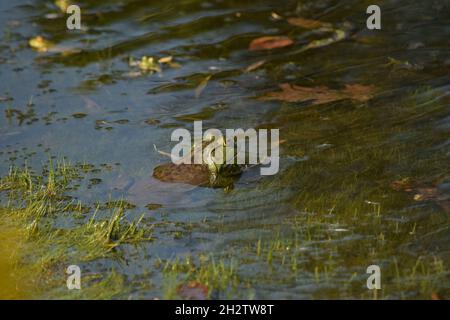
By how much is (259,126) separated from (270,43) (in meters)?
1.16

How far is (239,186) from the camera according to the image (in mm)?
3584

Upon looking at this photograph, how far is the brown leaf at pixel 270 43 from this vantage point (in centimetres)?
510

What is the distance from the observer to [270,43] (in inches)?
202

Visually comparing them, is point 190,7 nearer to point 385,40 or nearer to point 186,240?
point 385,40

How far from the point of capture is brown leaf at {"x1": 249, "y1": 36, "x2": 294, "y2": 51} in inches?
201

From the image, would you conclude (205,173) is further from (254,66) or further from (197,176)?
(254,66)

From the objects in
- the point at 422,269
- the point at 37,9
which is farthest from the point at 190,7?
the point at 422,269

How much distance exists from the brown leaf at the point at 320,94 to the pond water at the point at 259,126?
54 millimetres

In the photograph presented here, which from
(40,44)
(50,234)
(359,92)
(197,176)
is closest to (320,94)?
(359,92)

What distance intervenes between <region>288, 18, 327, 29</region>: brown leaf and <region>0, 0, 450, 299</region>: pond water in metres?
0.05

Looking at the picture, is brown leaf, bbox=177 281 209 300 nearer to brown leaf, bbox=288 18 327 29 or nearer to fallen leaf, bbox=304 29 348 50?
fallen leaf, bbox=304 29 348 50

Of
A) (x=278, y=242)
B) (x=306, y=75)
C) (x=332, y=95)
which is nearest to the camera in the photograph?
(x=278, y=242)

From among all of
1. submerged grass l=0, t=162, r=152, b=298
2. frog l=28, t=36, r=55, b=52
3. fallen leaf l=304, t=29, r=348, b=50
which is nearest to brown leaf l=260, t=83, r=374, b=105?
fallen leaf l=304, t=29, r=348, b=50

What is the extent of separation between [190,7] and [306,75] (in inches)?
52.6
